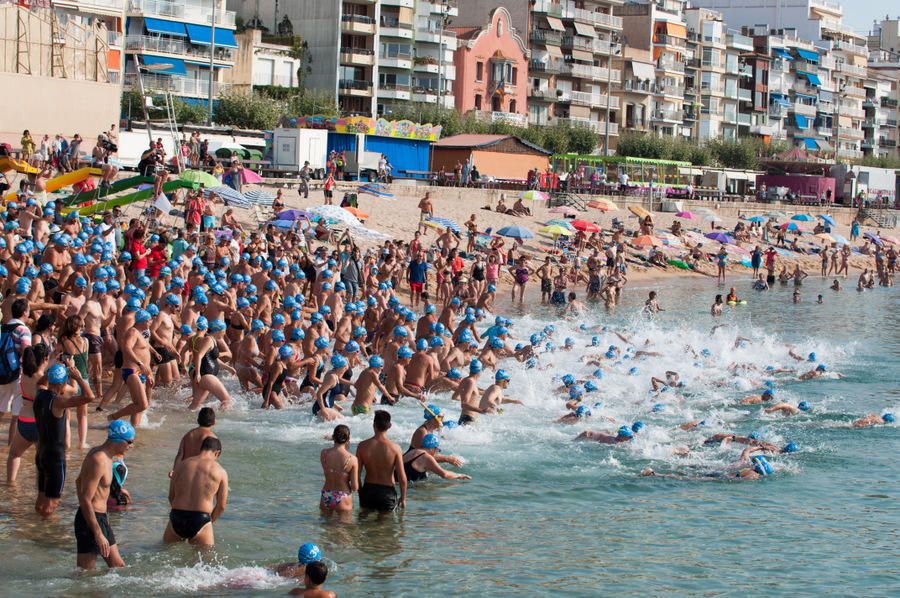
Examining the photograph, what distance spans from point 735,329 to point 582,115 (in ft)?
174

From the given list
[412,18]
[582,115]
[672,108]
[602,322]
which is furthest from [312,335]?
[672,108]

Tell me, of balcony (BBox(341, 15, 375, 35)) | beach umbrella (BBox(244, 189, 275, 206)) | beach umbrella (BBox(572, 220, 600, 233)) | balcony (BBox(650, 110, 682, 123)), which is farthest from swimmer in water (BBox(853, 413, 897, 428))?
balcony (BBox(650, 110, 682, 123))

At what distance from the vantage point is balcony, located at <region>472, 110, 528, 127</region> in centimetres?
6756

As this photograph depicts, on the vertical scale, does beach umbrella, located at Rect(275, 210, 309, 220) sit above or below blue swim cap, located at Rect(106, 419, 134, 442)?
above

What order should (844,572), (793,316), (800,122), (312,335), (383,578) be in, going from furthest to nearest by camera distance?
1. (800,122)
2. (793,316)
3. (312,335)
4. (844,572)
5. (383,578)

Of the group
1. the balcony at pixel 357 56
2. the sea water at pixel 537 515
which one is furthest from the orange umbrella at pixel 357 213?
the balcony at pixel 357 56

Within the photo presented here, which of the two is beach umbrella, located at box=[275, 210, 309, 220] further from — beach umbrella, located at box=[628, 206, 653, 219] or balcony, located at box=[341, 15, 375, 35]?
balcony, located at box=[341, 15, 375, 35]

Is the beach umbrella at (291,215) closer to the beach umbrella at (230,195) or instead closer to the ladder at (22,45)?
the beach umbrella at (230,195)

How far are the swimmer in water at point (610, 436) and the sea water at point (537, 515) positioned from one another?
0.58 ft

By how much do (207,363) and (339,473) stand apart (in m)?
4.57

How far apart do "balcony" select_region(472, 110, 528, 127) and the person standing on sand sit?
56264 mm

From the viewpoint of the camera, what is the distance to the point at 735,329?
86.6 feet

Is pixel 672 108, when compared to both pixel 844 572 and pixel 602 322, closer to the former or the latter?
pixel 602 322

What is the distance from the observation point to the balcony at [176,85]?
5241cm
